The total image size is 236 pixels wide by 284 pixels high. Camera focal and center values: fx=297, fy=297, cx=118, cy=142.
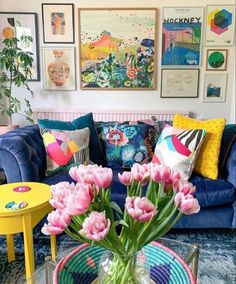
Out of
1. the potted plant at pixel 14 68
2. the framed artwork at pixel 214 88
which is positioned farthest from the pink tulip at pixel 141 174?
the framed artwork at pixel 214 88

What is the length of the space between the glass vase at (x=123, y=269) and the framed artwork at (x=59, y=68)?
9.82 feet

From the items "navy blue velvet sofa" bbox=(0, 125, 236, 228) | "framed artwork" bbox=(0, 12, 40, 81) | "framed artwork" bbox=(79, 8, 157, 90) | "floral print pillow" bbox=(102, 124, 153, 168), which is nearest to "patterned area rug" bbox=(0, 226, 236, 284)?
"navy blue velvet sofa" bbox=(0, 125, 236, 228)

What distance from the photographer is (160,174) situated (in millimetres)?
812

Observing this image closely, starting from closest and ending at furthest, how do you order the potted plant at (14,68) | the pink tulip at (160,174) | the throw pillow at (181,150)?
the pink tulip at (160,174), the throw pillow at (181,150), the potted plant at (14,68)

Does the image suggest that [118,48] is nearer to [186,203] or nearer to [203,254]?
[203,254]

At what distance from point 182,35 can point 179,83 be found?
554mm

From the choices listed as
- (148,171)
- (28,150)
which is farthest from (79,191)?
(28,150)

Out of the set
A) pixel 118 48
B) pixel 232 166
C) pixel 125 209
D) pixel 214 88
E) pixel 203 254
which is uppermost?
pixel 118 48

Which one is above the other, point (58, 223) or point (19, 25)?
point (19, 25)

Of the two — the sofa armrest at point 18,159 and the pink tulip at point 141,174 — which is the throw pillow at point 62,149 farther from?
the pink tulip at point 141,174

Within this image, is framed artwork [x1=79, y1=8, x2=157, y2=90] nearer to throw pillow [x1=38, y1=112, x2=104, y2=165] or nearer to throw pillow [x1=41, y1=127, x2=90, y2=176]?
throw pillow [x1=38, y1=112, x2=104, y2=165]

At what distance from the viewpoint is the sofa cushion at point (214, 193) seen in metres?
2.03

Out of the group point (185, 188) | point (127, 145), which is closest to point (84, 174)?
point (185, 188)

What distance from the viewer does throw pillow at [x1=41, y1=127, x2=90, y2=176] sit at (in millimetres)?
2209
